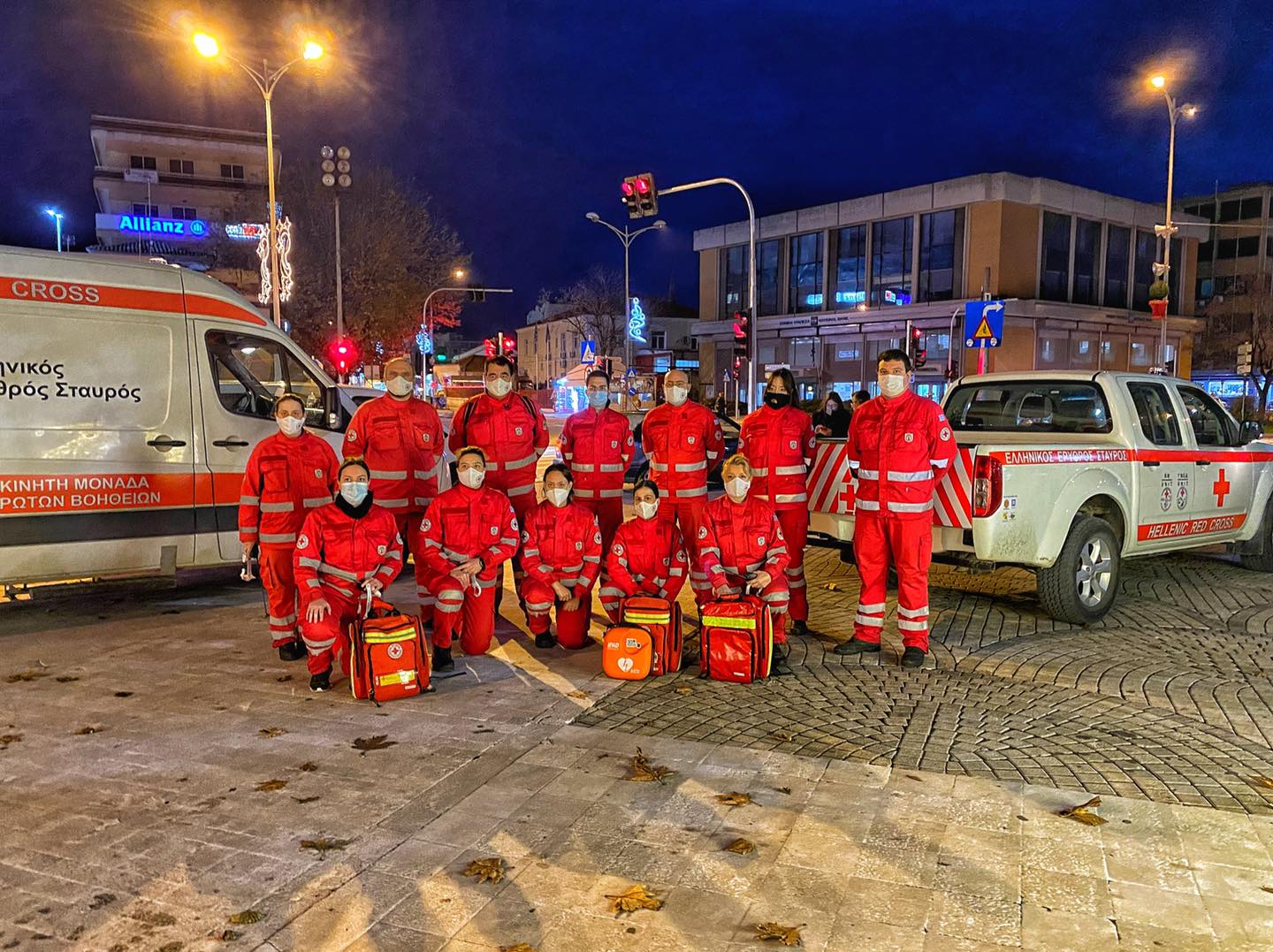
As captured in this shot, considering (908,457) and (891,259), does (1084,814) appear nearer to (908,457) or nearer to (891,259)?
(908,457)

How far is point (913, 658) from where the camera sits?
598 centimetres

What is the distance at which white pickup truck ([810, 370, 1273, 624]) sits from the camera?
20.4 feet

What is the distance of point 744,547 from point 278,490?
3185mm

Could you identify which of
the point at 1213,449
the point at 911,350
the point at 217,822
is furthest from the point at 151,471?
the point at 911,350

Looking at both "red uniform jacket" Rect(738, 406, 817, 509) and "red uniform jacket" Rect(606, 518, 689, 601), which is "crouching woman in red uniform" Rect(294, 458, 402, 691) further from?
"red uniform jacket" Rect(738, 406, 817, 509)

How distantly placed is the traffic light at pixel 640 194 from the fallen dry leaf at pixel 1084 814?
55.7ft

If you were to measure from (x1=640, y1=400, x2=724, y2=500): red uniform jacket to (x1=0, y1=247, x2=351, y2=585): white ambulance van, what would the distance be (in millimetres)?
3312

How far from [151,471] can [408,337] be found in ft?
105

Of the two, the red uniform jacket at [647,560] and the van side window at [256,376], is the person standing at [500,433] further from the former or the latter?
the van side window at [256,376]

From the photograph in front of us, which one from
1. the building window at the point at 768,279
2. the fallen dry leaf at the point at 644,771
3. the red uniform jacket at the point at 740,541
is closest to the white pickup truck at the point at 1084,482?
the red uniform jacket at the point at 740,541

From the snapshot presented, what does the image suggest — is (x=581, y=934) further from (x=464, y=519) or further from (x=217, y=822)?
(x=464, y=519)

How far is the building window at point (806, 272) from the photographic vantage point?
49.7 meters

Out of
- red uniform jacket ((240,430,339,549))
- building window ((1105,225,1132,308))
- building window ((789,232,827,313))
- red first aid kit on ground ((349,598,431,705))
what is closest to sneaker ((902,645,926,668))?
red first aid kit on ground ((349,598,431,705))

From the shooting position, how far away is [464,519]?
237 inches
